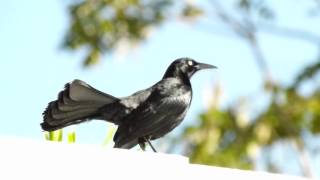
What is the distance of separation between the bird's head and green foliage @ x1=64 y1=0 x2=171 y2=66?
46.6 ft

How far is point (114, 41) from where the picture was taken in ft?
65.0

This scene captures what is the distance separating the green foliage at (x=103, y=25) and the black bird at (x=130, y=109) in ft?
47.3

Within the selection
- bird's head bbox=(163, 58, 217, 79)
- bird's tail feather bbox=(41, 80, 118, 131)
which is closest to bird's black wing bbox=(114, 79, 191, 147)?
bird's head bbox=(163, 58, 217, 79)

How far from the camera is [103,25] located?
63.9 ft

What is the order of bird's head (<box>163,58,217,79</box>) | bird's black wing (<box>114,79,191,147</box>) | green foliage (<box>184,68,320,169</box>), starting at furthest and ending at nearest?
green foliage (<box>184,68,320,169</box>)
bird's head (<box>163,58,217,79</box>)
bird's black wing (<box>114,79,191,147</box>)

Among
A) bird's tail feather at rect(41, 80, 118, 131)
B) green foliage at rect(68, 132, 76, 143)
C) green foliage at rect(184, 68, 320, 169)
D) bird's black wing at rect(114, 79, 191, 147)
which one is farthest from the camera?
green foliage at rect(184, 68, 320, 169)

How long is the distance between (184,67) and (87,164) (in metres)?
1.63

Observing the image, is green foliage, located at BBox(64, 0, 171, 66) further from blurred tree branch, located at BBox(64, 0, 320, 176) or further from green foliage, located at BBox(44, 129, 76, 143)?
green foliage, located at BBox(44, 129, 76, 143)

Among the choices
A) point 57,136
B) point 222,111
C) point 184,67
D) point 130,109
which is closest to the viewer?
point 57,136

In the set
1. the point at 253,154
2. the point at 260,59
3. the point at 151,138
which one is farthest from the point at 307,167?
the point at 151,138

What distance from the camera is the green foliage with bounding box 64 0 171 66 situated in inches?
759

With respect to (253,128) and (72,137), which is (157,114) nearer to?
(72,137)

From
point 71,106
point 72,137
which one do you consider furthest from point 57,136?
point 71,106

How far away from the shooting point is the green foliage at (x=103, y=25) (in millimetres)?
19281
